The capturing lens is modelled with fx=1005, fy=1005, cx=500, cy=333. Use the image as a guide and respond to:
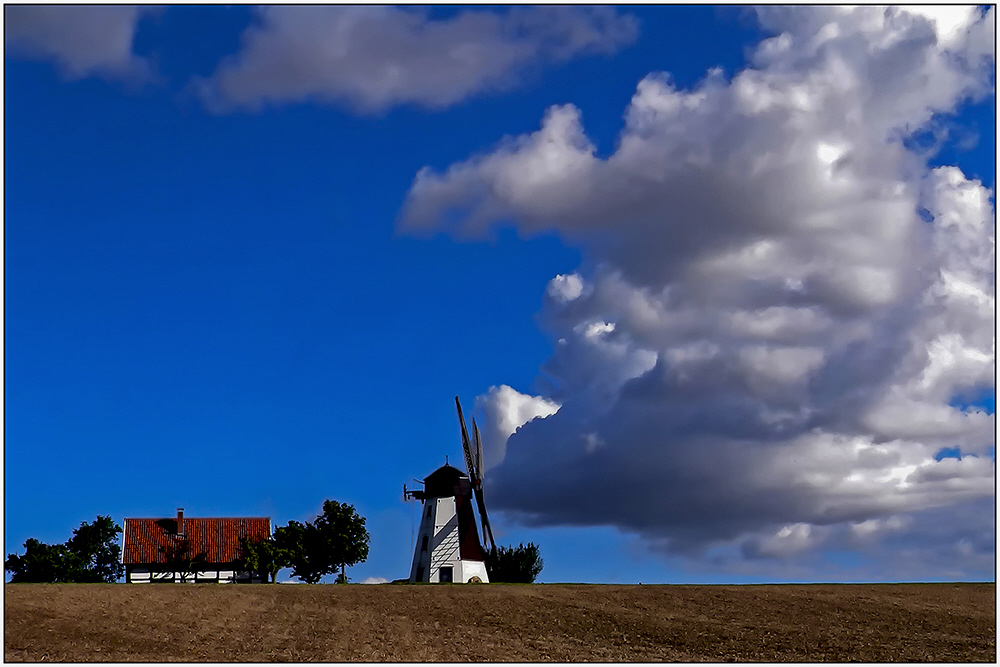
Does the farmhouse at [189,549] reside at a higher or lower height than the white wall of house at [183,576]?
higher

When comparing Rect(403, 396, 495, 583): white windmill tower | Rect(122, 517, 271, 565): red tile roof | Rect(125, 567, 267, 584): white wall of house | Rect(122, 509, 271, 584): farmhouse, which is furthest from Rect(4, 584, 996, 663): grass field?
Rect(122, 517, 271, 565): red tile roof

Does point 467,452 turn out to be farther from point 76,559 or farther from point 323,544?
point 76,559

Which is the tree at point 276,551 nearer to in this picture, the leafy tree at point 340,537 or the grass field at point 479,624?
the leafy tree at point 340,537

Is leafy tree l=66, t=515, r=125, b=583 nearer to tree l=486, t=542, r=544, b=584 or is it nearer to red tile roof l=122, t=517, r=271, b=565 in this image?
red tile roof l=122, t=517, r=271, b=565

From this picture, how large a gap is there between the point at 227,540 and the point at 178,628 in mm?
36977

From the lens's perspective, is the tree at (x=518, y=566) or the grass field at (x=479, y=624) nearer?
the grass field at (x=479, y=624)

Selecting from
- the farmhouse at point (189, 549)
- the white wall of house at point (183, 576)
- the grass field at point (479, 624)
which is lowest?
the grass field at point (479, 624)

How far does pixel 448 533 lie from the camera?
68.4 m

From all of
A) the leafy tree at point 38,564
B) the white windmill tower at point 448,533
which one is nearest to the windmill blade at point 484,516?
the white windmill tower at point 448,533

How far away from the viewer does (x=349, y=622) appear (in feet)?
140

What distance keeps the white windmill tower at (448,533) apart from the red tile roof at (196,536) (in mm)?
13430

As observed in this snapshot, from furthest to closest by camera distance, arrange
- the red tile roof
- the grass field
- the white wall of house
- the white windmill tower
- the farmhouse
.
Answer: the red tile roof < the farmhouse < the white wall of house < the white windmill tower < the grass field

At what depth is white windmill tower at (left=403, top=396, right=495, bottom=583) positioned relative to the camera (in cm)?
6750

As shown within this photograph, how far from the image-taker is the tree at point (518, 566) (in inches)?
2714
